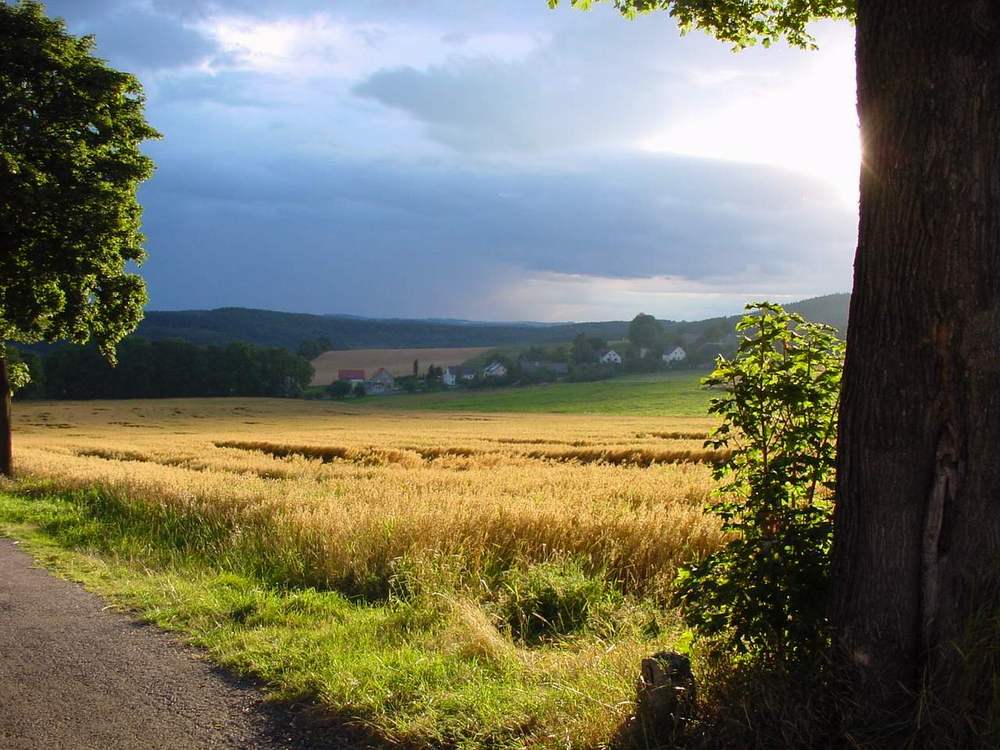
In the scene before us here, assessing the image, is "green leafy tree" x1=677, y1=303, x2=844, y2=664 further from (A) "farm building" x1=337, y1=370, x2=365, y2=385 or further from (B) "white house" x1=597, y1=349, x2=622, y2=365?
(A) "farm building" x1=337, y1=370, x2=365, y2=385

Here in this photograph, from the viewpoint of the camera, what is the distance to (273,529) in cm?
1013

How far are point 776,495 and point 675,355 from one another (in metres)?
120

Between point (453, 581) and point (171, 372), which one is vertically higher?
point (171, 372)

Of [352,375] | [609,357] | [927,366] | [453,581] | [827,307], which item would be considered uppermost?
[827,307]

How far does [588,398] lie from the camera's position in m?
89.1

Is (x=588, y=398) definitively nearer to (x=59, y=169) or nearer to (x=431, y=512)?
(x=59, y=169)

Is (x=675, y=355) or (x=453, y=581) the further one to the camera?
(x=675, y=355)

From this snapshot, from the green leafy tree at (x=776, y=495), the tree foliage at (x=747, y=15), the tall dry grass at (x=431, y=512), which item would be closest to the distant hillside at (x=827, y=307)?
the tall dry grass at (x=431, y=512)

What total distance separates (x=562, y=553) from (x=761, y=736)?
5159mm

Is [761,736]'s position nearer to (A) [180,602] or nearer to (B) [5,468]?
(A) [180,602]

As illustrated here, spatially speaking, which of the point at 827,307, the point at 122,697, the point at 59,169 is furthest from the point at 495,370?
the point at 122,697

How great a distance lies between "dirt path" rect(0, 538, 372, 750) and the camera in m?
4.88

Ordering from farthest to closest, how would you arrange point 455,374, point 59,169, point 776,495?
point 455,374
point 59,169
point 776,495

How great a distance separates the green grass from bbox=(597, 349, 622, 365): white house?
1028 cm
